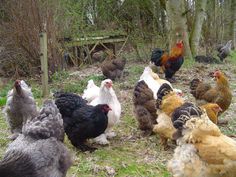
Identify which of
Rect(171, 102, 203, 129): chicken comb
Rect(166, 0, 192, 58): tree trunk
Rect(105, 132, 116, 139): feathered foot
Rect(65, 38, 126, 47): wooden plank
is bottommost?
Rect(105, 132, 116, 139): feathered foot

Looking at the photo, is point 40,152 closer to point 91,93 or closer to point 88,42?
point 91,93

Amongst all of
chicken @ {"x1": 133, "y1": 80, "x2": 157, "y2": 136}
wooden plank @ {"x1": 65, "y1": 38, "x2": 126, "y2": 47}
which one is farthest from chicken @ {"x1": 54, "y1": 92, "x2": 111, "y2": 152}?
wooden plank @ {"x1": 65, "y1": 38, "x2": 126, "y2": 47}

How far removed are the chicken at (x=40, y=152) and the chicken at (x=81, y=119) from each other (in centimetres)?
109

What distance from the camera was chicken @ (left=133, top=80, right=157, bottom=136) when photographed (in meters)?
7.95

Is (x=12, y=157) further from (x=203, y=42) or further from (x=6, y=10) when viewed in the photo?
(x=203, y=42)

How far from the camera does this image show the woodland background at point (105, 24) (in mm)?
13439

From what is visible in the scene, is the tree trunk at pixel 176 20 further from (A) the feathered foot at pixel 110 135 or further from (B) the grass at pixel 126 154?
(A) the feathered foot at pixel 110 135

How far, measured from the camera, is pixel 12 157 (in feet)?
15.7

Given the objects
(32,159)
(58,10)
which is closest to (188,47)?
(58,10)

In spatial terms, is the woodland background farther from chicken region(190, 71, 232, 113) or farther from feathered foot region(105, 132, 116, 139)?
chicken region(190, 71, 232, 113)

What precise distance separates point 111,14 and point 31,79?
8182 millimetres

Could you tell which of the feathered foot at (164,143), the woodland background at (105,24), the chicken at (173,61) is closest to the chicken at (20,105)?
the feathered foot at (164,143)

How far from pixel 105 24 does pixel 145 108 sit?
1251 cm

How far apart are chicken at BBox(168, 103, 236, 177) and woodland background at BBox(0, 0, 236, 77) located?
346 inches
